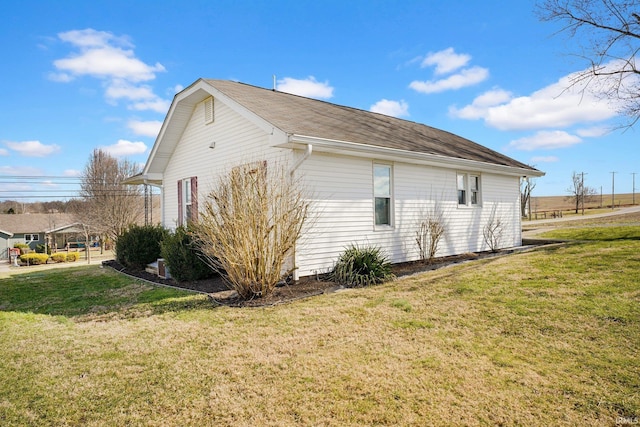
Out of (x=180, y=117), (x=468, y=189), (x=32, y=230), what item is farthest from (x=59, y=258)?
(x=468, y=189)

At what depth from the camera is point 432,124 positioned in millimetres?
16500

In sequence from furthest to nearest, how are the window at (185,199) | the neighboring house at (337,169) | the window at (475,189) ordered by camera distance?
1. the window at (475,189)
2. the window at (185,199)
3. the neighboring house at (337,169)

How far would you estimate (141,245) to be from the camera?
36.0 feet

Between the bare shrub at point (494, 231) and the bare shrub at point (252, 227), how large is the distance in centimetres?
800

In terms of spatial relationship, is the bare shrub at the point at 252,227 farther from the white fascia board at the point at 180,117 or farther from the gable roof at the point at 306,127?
the white fascia board at the point at 180,117

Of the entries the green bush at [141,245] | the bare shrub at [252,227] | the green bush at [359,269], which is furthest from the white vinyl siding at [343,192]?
the green bush at [141,245]

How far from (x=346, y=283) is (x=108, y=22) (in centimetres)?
1206

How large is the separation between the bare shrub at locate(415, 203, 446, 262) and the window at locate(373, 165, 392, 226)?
1102 mm

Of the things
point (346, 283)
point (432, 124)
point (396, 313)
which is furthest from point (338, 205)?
point (432, 124)

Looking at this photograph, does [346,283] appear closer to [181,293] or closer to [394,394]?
[181,293]

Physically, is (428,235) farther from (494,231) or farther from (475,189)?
(494,231)

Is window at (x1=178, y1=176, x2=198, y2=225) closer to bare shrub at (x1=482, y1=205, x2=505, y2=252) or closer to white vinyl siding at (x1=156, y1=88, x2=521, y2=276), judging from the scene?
white vinyl siding at (x1=156, y1=88, x2=521, y2=276)

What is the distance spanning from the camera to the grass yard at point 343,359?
2.88 metres

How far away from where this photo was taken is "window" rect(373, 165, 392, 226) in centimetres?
910
